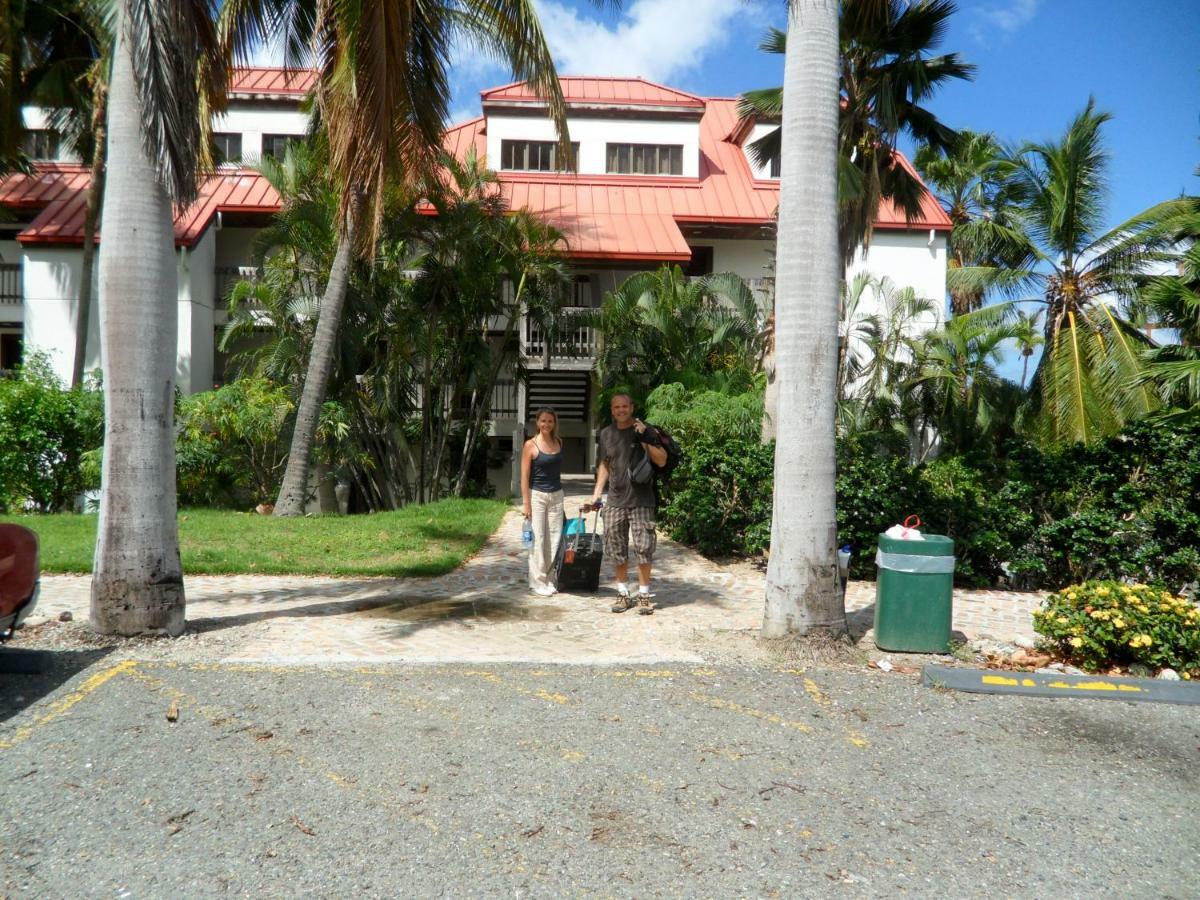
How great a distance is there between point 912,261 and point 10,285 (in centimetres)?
2260

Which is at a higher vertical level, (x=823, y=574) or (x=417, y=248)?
(x=417, y=248)

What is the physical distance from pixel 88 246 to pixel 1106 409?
19.7m

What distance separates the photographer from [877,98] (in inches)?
508

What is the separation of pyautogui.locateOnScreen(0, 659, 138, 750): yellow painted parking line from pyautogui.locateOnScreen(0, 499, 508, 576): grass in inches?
145

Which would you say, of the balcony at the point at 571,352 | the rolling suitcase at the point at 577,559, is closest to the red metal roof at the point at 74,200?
the balcony at the point at 571,352

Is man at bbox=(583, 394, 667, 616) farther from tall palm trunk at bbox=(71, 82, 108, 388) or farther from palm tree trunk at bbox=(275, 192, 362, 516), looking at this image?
tall palm trunk at bbox=(71, 82, 108, 388)

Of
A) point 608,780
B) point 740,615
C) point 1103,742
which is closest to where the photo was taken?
point 608,780

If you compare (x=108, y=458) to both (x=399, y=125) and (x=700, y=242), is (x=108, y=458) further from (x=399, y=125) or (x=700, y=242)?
(x=700, y=242)

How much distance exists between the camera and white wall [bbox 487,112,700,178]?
24359mm

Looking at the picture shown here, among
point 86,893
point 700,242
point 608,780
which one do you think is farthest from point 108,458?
point 700,242

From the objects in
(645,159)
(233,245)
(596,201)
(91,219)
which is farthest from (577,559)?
(645,159)

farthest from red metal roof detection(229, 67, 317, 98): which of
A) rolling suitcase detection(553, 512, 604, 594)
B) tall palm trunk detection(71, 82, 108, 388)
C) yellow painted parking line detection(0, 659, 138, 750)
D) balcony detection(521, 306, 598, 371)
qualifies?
yellow painted parking line detection(0, 659, 138, 750)

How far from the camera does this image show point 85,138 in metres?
19.3

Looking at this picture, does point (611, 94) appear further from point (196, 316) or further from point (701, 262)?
point (196, 316)
